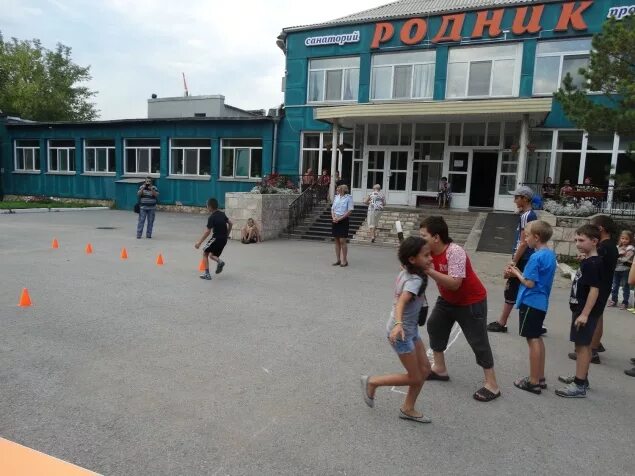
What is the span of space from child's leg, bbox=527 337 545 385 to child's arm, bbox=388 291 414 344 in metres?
1.55

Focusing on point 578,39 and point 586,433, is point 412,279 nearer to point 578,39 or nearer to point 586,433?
point 586,433

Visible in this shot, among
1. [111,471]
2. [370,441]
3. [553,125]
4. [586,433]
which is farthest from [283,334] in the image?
[553,125]

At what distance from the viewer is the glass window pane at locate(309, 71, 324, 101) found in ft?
67.1

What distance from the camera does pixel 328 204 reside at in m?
16.9

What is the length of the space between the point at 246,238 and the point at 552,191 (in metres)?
10.7

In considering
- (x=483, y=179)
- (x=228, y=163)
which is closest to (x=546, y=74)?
(x=483, y=179)

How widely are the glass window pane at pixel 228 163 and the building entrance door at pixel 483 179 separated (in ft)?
37.6

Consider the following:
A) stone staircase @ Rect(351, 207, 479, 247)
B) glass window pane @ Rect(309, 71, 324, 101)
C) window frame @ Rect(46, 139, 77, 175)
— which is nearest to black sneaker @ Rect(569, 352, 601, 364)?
stone staircase @ Rect(351, 207, 479, 247)

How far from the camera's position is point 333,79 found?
20266mm

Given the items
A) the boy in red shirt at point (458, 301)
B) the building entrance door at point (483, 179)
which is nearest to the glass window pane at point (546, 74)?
the building entrance door at point (483, 179)

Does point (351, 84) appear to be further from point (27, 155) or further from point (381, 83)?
point (27, 155)

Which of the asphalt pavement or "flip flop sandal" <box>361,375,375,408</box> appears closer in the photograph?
the asphalt pavement

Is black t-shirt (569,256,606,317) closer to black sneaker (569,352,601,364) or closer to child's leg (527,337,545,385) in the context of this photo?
child's leg (527,337,545,385)

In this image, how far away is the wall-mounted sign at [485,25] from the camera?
637 inches
